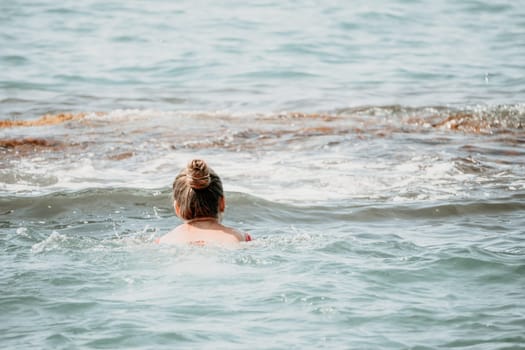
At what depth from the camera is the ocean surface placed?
5.50 m

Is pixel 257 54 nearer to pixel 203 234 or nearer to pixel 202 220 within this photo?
pixel 202 220

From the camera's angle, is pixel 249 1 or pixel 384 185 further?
pixel 249 1

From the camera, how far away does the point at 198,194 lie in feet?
22.7

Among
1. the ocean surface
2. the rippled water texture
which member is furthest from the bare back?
the rippled water texture

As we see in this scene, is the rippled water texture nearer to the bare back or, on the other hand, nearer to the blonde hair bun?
the bare back

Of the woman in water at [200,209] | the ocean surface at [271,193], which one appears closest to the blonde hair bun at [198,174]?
the woman in water at [200,209]

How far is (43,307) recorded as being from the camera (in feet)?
18.8

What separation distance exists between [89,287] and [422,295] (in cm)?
229

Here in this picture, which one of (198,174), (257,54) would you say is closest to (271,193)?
(198,174)

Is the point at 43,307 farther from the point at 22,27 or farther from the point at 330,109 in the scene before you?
the point at 22,27

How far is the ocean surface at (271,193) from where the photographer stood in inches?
216

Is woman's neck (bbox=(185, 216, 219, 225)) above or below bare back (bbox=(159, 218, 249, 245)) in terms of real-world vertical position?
above

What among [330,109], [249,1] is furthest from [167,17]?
[330,109]

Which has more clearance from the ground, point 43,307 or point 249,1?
point 249,1
